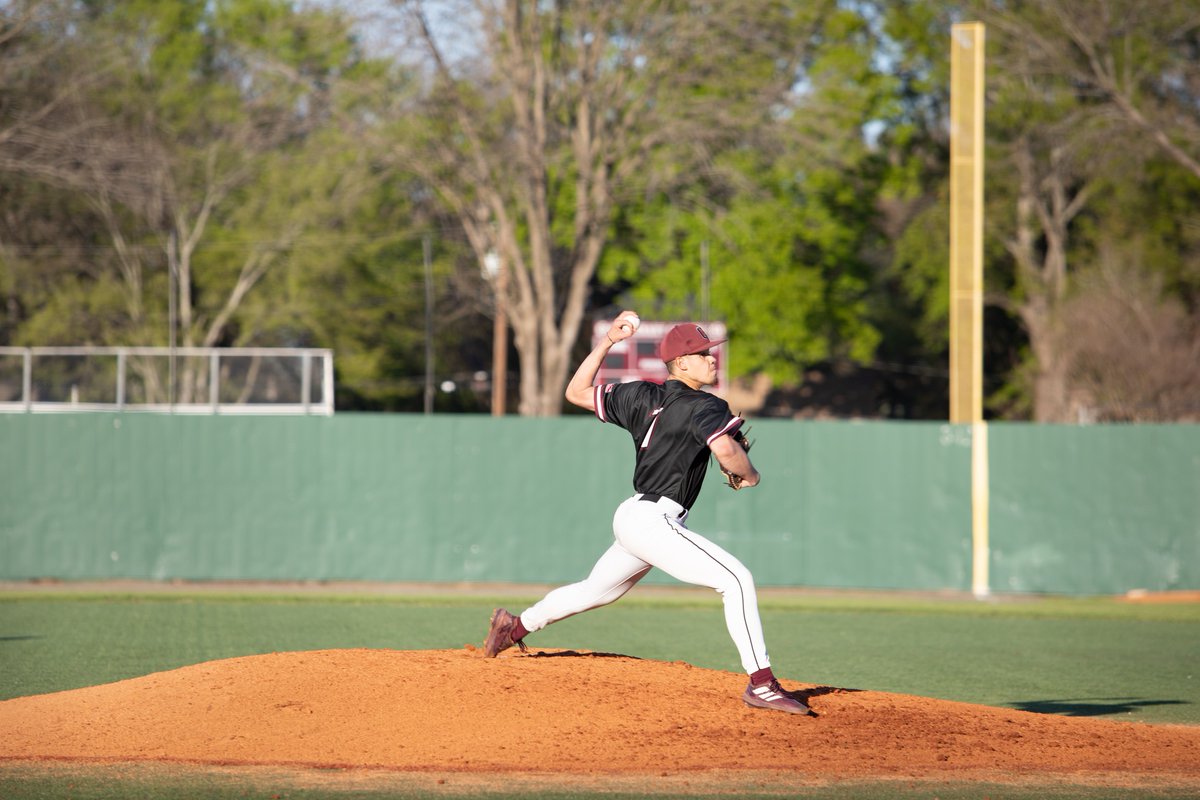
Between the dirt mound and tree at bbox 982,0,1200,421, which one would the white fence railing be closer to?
the dirt mound

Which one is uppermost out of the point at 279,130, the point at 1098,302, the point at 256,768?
the point at 279,130

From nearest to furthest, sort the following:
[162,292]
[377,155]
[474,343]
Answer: [377,155]
[162,292]
[474,343]

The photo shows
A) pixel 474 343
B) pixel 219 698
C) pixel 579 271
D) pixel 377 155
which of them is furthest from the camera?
pixel 474 343

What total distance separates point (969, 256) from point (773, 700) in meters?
11.5

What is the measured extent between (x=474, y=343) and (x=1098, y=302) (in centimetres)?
2024

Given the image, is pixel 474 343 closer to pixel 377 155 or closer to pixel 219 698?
pixel 377 155

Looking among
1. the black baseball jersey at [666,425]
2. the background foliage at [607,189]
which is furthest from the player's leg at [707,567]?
the background foliage at [607,189]

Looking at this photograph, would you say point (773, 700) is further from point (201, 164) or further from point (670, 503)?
point (201, 164)

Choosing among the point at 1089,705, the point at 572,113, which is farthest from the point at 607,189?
the point at 1089,705

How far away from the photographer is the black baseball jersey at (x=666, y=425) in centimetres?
684

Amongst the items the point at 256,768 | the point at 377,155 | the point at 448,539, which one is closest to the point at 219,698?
the point at 256,768

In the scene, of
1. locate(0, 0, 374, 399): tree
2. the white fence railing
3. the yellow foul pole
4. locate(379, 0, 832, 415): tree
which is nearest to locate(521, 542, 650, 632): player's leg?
the yellow foul pole

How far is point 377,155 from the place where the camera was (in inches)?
1080

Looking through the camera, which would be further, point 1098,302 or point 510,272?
point 1098,302
